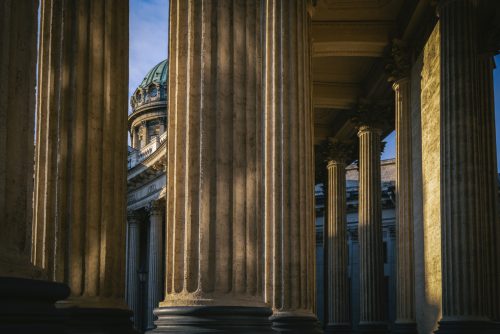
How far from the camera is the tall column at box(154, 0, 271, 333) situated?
1174cm

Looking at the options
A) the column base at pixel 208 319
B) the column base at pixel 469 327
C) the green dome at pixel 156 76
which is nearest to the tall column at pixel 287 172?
the column base at pixel 469 327

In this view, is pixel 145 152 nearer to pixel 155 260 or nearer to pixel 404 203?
pixel 155 260

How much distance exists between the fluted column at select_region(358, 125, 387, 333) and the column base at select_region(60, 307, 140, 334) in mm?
29087

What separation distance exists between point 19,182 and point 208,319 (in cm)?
564

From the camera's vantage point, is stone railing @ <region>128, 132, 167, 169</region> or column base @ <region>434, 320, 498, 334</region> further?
stone railing @ <region>128, 132, 167, 169</region>

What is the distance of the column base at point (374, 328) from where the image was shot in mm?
40062

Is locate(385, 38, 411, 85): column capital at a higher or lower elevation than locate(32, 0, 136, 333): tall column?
higher

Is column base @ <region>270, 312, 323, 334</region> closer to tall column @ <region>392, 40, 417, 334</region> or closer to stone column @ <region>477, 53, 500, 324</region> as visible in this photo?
stone column @ <region>477, 53, 500, 324</region>

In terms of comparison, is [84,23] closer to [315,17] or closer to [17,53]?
[17,53]

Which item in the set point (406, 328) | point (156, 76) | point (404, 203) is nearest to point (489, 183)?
point (404, 203)

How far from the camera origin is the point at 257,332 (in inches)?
463

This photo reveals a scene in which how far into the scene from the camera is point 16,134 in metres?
6.54

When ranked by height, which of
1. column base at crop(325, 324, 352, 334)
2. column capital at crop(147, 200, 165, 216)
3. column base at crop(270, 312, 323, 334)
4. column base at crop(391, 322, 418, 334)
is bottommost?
column base at crop(325, 324, 352, 334)

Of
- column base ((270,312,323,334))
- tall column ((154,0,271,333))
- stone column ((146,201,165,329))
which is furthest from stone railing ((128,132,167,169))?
tall column ((154,0,271,333))
